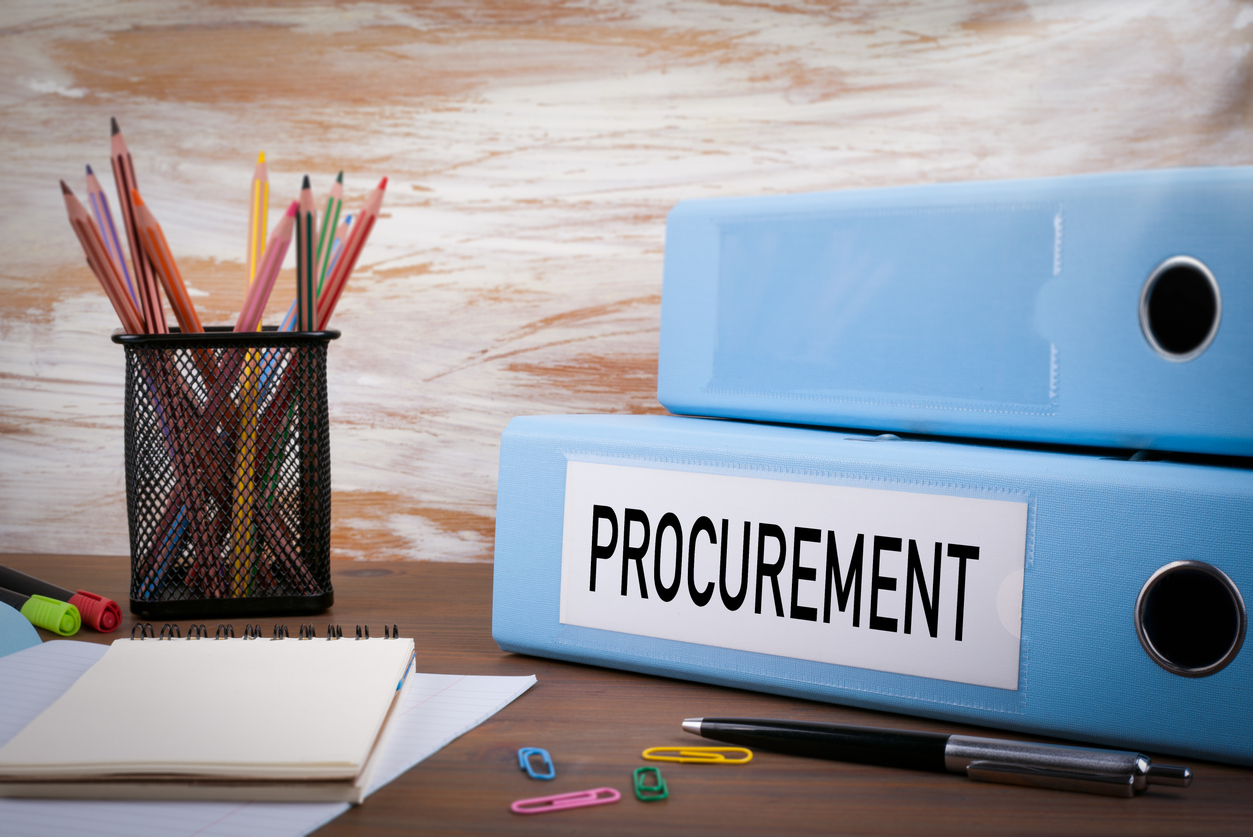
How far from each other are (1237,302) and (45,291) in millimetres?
844

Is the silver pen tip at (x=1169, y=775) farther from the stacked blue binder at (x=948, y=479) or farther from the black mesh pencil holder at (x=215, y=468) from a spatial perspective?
the black mesh pencil holder at (x=215, y=468)

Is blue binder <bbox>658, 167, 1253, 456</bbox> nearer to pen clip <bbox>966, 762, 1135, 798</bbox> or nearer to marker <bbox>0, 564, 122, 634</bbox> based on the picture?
pen clip <bbox>966, 762, 1135, 798</bbox>

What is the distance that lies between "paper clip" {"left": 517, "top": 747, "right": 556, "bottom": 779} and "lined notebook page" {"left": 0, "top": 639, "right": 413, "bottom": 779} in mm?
59

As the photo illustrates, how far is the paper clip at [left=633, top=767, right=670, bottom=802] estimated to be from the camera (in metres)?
0.33

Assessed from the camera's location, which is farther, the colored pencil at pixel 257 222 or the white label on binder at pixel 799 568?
the colored pencil at pixel 257 222

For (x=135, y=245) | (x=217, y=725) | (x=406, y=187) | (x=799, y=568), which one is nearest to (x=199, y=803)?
(x=217, y=725)

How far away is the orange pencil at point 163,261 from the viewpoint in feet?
1.79

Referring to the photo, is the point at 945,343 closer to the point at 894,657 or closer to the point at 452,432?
the point at 894,657

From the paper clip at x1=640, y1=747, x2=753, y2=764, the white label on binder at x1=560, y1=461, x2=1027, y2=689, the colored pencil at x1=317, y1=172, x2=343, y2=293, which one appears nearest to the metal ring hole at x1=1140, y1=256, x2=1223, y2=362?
the white label on binder at x1=560, y1=461, x2=1027, y2=689

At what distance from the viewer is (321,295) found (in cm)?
60

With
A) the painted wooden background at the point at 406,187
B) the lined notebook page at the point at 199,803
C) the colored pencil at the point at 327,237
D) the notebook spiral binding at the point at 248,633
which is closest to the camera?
the lined notebook page at the point at 199,803

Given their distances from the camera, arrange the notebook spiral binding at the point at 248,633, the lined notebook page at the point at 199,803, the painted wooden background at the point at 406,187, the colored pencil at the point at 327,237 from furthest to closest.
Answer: the painted wooden background at the point at 406,187 < the colored pencil at the point at 327,237 < the notebook spiral binding at the point at 248,633 < the lined notebook page at the point at 199,803

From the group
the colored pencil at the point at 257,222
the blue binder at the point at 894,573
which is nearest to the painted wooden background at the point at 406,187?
the colored pencil at the point at 257,222

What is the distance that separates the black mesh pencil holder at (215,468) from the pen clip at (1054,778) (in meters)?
0.43
